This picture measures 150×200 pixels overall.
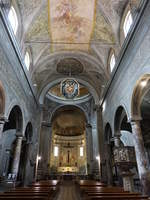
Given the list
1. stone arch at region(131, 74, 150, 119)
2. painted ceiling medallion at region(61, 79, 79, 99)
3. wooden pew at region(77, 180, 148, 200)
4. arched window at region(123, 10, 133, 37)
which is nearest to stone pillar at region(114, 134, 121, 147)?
stone arch at region(131, 74, 150, 119)

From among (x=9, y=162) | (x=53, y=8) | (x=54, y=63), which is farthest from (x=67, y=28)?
(x=9, y=162)

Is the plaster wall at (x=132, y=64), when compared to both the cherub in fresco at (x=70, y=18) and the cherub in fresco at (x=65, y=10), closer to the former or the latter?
the cherub in fresco at (x=70, y=18)

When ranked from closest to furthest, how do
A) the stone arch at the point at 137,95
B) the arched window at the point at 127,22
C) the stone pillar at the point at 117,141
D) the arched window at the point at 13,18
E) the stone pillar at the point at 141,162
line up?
1. the stone pillar at the point at 141,162
2. the stone arch at the point at 137,95
3. the arched window at the point at 13,18
4. the arched window at the point at 127,22
5. the stone pillar at the point at 117,141

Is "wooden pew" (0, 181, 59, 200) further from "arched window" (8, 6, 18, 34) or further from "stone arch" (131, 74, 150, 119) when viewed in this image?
"arched window" (8, 6, 18, 34)

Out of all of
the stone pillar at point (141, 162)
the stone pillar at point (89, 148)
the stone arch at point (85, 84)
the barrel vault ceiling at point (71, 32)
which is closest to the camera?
the stone pillar at point (141, 162)

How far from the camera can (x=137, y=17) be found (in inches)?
305

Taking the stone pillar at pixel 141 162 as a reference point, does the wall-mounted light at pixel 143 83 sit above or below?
above

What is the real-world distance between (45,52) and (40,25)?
290 centimetres

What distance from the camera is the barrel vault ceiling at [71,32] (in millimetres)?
10758

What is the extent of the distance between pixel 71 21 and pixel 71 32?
987 mm

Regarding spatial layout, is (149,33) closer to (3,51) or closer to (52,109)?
(3,51)

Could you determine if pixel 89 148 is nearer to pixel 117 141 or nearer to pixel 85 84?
pixel 85 84

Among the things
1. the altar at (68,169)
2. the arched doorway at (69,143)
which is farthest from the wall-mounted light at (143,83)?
the altar at (68,169)

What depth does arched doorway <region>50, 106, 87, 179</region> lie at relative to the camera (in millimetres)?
30114
